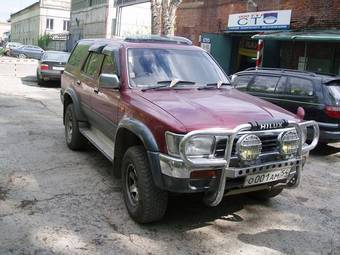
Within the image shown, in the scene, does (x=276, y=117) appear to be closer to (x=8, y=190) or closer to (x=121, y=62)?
(x=121, y=62)

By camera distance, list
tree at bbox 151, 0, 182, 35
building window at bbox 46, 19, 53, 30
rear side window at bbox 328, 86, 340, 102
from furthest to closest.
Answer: building window at bbox 46, 19, 53, 30 < tree at bbox 151, 0, 182, 35 < rear side window at bbox 328, 86, 340, 102

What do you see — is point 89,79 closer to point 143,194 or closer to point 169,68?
point 169,68

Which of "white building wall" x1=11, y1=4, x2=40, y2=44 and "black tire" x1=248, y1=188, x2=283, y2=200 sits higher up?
"white building wall" x1=11, y1=4, x2=40, y2=44

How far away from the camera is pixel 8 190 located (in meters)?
5.59

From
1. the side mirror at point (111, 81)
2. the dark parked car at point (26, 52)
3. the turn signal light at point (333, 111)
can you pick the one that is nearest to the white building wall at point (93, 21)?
the dark parked car at point (26, 52)

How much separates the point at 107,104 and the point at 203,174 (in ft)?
6.87

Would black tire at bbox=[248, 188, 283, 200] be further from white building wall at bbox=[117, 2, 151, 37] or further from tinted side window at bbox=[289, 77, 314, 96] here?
white building wall at bbox=[117, 2, 151, 37]

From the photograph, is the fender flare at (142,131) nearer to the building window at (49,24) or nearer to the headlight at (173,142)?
the headlight at (173,142)

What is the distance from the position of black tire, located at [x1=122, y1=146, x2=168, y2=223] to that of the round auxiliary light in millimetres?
850

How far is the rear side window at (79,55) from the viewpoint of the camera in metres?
7.50

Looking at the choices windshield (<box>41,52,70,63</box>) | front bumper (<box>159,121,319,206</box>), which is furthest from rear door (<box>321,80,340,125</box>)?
windshield (<box>41,52,70,63</box>)

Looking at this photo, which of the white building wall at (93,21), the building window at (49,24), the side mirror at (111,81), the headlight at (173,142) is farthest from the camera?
the building window at (49,24)

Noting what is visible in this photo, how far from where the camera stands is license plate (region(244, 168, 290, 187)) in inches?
175

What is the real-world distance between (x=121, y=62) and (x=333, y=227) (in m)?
3.11
